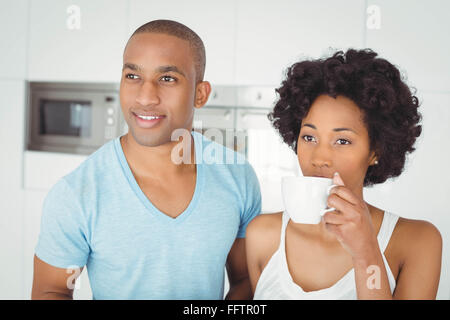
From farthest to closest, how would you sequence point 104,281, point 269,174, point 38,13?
point 38,13 → point 269,174 → point 104,281

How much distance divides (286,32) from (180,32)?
40.2 inches

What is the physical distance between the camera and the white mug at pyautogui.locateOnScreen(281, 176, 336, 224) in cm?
54

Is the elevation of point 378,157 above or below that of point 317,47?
below

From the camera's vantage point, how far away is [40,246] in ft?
2.34

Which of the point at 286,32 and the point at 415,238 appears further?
the point at 286,32

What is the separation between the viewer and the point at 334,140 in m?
0.68

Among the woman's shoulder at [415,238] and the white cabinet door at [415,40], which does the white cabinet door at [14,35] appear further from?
the woman's shoulder at [415,238]

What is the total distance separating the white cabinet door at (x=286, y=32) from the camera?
62.8 inches

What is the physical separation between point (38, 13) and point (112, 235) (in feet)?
5.33

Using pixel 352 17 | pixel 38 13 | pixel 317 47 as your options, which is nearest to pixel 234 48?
pixel 317 47

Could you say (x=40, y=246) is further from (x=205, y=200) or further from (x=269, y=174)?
(x=269, y=174)

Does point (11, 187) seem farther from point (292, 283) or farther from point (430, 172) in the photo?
point (430, 172)

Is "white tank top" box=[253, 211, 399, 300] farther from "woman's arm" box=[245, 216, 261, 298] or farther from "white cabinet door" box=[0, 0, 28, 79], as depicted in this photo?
"white cabinet door" box=[0, 0, 28, 79]

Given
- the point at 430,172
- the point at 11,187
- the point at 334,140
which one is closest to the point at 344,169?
the point at 334,140
